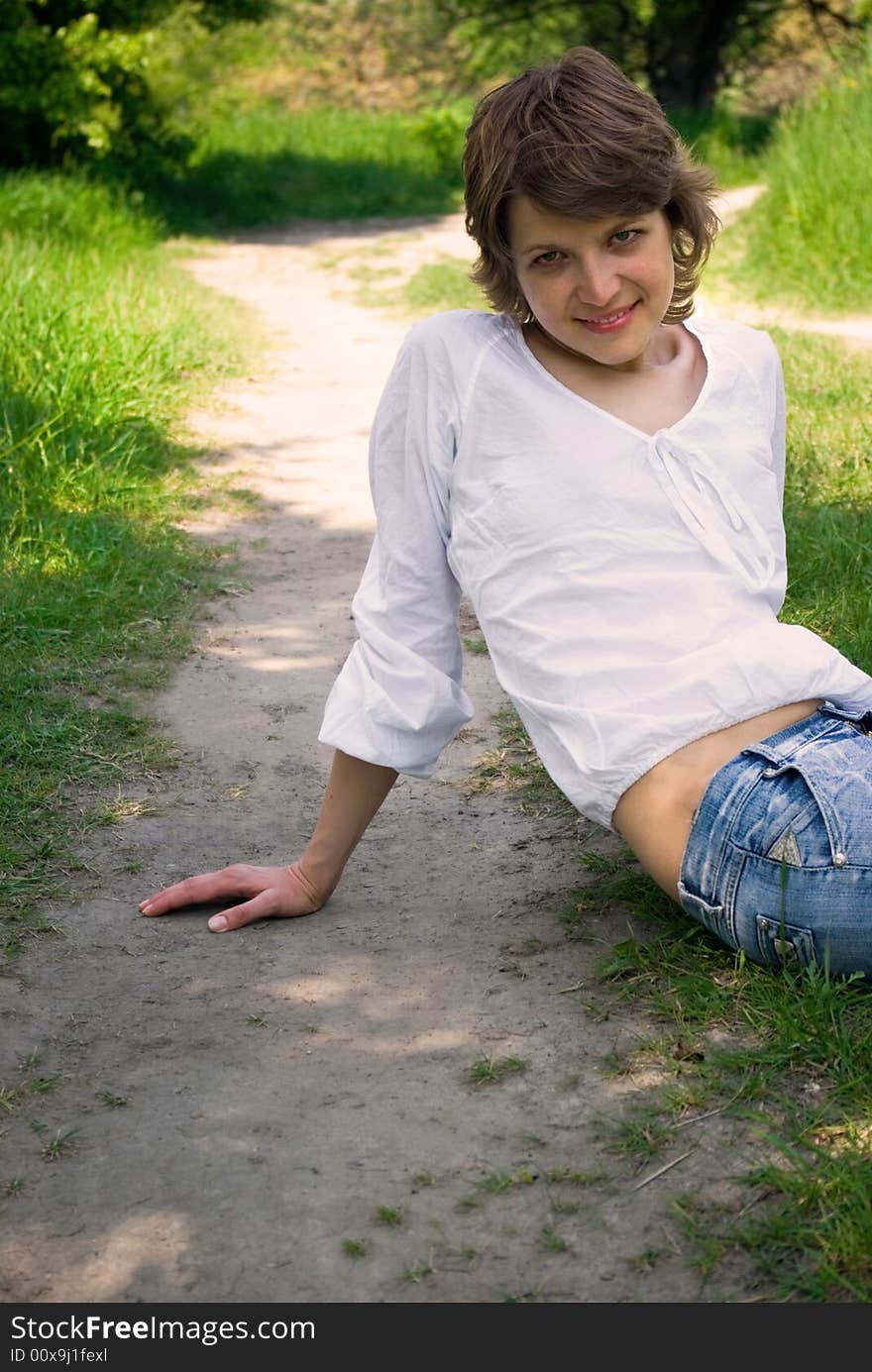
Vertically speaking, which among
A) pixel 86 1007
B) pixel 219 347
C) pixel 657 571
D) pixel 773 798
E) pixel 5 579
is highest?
pixel 657 571

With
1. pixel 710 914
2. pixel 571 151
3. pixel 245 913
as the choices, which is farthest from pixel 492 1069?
pixel 571 151

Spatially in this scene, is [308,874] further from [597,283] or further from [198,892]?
[597,283]

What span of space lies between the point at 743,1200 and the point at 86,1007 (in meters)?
1.05

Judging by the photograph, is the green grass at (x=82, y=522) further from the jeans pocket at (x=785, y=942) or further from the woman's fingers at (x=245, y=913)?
the jeans pocket at (x=785, y=942)

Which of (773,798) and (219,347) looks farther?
(219,347)

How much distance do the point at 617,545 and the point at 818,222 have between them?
611 centimetres

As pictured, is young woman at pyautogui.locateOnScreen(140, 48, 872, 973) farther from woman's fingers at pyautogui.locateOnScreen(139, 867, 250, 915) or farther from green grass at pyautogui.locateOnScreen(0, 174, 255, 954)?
green grass at pyautogui.locateOnScreen(0, 174, 255, 954)

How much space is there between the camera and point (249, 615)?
13.4 ft

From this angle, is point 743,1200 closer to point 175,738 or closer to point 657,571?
point 657,571

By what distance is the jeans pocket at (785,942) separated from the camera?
2.04 m

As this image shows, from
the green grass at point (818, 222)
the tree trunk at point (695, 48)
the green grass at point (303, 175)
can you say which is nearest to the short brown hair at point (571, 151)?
the green grass at point (818, 222)

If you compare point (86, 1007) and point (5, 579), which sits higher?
point (86, 1007)
